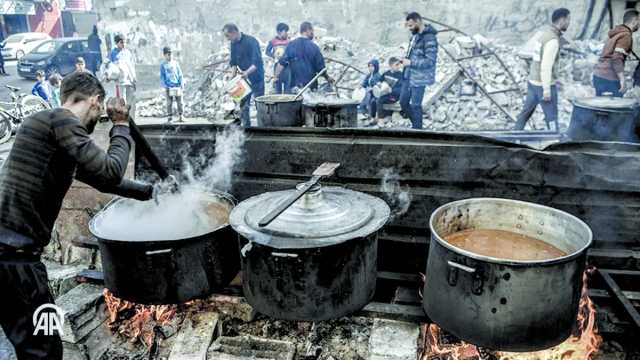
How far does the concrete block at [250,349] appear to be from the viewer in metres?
3.53

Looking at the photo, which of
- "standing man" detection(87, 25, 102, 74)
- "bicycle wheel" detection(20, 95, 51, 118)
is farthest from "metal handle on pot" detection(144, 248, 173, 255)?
"standing man" detection(87, 25, 102, 74)

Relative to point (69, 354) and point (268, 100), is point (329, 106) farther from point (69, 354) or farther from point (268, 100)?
point (69, 354)

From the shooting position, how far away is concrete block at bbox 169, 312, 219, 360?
11.6 feet

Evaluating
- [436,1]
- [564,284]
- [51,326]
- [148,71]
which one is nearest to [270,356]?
[51,326]

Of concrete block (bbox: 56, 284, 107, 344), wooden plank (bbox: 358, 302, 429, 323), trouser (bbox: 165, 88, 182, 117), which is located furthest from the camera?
trouser (bbox: 165, 88, 182, 117)

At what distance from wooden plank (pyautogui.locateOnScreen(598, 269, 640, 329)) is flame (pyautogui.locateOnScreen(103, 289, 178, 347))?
12.3ft

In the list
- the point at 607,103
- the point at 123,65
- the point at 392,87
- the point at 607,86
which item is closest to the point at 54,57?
the point at 123,65

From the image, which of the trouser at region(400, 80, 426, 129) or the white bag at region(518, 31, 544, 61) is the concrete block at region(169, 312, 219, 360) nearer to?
the trouser at region(400, 80, 426, 129)

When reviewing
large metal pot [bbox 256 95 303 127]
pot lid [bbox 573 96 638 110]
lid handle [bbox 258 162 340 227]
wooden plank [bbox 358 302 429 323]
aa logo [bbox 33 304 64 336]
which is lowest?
wooden plank [bbox 358 302 429 323]

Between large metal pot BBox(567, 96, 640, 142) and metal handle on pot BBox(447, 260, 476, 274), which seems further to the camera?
large metal pot BBox(567, 96, 640, 142)

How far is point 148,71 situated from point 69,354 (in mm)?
17412

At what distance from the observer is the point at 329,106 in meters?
5.07

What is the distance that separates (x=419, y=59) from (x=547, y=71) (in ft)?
6.98

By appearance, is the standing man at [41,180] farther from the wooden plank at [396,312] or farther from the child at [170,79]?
the child at [170,79]
